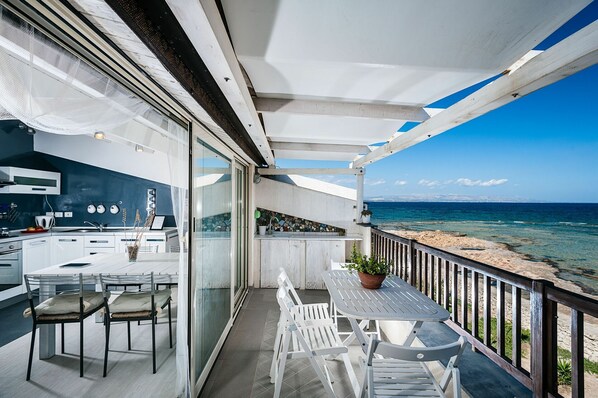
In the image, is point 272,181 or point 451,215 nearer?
point 272,181

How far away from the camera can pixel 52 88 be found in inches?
45.1

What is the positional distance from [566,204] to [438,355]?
45786 mm

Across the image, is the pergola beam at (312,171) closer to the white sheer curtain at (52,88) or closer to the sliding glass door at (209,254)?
the sliding glass door at (209,254)

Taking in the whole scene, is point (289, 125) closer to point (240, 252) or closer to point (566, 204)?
point (240, 252)

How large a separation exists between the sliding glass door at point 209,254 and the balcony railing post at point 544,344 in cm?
222

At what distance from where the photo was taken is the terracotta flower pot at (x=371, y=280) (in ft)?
7.70

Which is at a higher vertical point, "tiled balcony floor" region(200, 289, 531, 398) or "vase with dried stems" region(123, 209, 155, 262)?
"vase with dried stems" region(123, 209, 155, 262)

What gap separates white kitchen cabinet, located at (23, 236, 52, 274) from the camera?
4.29 m

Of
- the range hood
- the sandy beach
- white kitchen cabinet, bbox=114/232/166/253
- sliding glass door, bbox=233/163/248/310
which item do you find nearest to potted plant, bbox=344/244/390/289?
sliding glass door, bbox=233/163/248/310

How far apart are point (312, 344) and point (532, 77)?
224 centimetres

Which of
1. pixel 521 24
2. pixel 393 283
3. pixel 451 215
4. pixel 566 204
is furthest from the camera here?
pixel 566 204

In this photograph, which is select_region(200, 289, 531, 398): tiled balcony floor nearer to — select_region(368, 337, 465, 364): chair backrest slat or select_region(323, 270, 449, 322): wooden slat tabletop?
select_region(323, 270, 449, 322): wooden slat tabletop

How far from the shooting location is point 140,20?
0.93 m

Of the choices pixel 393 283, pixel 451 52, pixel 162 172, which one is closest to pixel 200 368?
pixel 393 283
